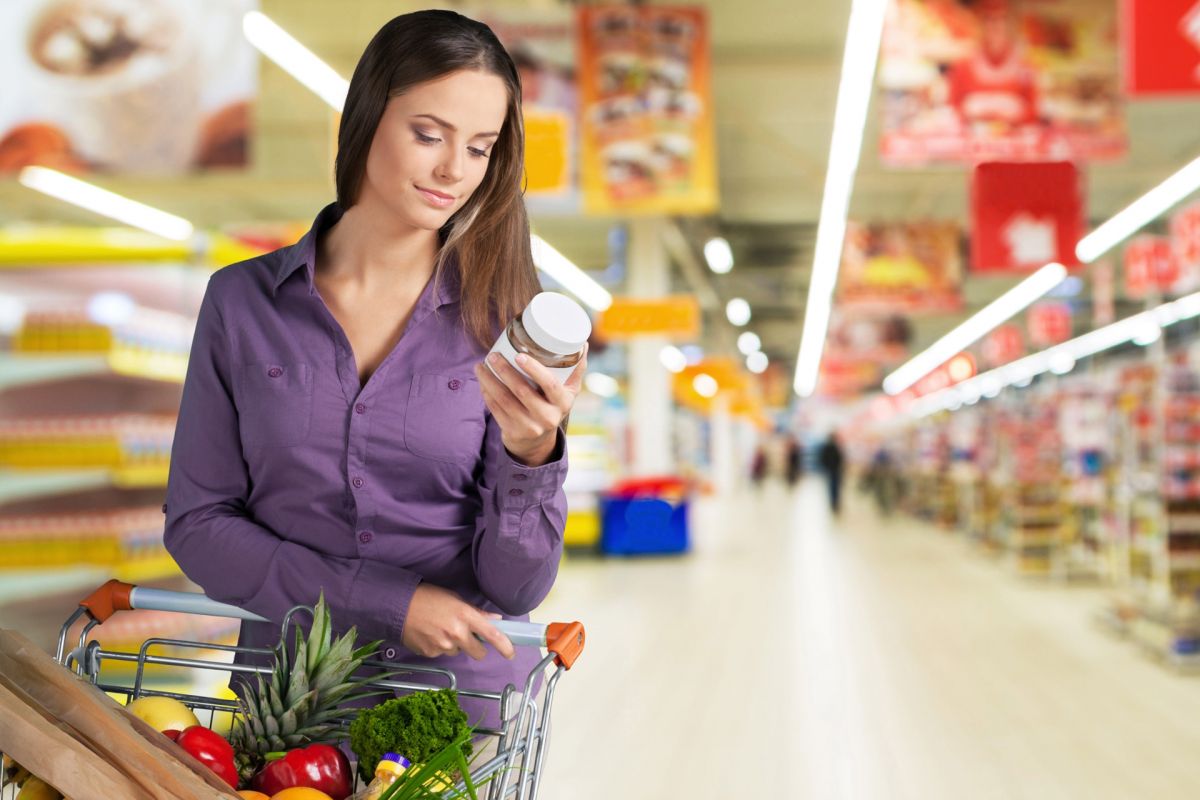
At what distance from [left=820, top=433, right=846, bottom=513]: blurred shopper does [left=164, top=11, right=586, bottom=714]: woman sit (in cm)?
2099

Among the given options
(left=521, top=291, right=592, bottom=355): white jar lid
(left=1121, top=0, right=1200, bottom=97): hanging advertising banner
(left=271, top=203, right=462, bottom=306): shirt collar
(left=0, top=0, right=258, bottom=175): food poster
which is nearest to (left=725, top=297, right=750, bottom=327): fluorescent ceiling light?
(left=0, top=0, right=258, bottom=175): food poster

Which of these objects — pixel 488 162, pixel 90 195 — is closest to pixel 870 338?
pixel 90 195

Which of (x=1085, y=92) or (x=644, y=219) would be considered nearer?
(x=1085, y=92)

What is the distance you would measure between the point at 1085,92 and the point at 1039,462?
7283mm

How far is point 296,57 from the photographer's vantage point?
6.69 meters

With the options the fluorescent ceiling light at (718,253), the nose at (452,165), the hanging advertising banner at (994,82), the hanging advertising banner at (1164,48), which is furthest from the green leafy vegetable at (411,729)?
the fluorescent ceiling light at (718,253)

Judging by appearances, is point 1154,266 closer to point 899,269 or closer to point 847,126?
point 847,126

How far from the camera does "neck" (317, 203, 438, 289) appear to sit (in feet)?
4.86

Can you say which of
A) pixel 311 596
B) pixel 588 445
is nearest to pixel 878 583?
pixel 588 445

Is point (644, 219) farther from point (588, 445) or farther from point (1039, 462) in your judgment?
point (1039, 462)

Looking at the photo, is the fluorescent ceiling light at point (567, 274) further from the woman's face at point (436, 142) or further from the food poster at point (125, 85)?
the woman's face at point (436, 142)

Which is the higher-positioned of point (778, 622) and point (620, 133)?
point (620, 133)

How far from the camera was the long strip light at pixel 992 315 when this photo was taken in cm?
1420

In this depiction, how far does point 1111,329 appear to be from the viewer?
1553 centimetres
